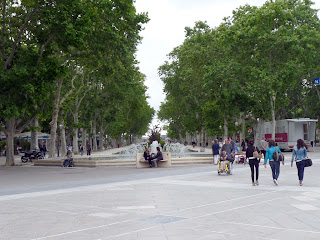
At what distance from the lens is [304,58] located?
44.8 m

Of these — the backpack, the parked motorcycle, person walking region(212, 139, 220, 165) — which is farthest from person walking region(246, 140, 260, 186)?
the parked motorcycle

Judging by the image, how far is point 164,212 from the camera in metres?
10.2

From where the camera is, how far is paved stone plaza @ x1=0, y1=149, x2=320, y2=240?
7.88 m

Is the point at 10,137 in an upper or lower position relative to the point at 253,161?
upper

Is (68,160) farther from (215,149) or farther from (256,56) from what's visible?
(256,56)

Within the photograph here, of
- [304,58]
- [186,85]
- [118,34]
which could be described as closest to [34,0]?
[118,34]

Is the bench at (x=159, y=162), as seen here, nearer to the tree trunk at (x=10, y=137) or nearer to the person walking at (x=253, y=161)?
the tree trunk at (x=10, y=137)

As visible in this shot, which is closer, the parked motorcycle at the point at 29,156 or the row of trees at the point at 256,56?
the parked motorcycle at the point at 29,156

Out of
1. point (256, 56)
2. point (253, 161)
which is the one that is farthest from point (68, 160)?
point (256, 56)

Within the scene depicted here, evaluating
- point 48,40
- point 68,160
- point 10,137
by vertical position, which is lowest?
point 68,160

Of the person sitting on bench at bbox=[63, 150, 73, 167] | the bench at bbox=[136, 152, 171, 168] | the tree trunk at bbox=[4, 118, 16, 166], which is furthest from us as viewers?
the tree trunk at bbox=[4, 118, 16, 166]

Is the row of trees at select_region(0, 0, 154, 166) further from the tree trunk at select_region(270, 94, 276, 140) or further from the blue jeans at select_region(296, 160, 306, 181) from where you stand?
the tree trunk at select_region(270, 94, 276, 140)

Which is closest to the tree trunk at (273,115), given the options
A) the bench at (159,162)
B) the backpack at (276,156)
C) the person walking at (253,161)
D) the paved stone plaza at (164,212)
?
the bench at (159,162)

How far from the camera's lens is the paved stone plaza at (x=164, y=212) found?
788 cm
